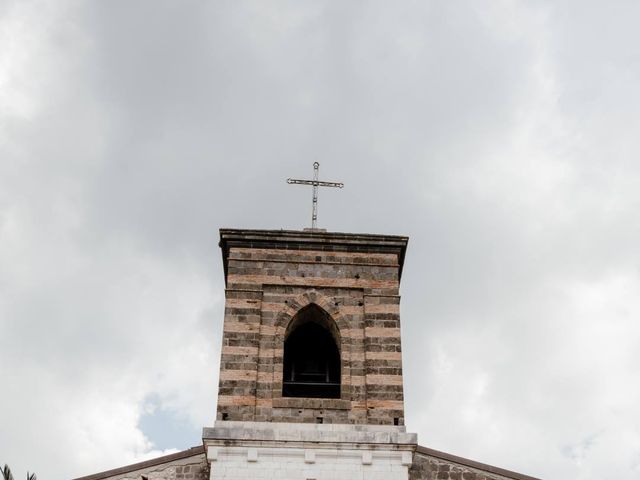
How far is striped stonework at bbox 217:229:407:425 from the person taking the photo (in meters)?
15.9

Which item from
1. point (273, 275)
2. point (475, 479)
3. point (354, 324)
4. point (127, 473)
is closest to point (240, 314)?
point (273, 275)

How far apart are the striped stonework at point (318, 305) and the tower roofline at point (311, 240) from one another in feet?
0.07

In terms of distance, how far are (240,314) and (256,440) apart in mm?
2650

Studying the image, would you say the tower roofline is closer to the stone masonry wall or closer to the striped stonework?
the striped stonework

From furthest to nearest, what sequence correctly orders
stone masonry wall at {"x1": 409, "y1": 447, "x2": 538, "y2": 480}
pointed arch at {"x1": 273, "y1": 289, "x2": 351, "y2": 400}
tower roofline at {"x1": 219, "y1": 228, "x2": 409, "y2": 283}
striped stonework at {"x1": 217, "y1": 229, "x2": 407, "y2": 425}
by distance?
tower roofline at {"x1": 219, "y1": 228, "x2": 409, "y2": 283}
pointed arch at {"x1": 273, "y1": 289, "x2": 351, "y2": 400}
striped stonework at {"x1": 217, "y1": 229, "x2": 407, "y2": 425}
stone masonry wall at {"x1": 409, "y1": 447, "x2": 538, "y2": 480}

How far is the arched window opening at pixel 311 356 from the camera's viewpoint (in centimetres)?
1709

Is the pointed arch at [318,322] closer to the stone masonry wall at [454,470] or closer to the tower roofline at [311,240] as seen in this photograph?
the tower roofline at [311,240]

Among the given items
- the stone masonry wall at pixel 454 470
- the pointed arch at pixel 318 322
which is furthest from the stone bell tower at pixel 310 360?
the stone masonry wall at pixel 454 470

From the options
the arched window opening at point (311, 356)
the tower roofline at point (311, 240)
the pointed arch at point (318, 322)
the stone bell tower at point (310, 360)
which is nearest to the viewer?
the stone bell tower at point (310, 360)

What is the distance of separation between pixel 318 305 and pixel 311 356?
4.60 ft

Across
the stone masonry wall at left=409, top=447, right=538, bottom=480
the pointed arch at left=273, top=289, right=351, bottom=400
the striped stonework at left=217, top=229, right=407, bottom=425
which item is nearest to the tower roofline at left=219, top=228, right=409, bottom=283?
the striped stonework at left=217, top=229, right=407, bottom=425

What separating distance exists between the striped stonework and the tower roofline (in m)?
0.02

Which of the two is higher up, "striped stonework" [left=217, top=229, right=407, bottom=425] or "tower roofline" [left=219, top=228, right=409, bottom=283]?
"tower roofline" [left=219, top=228, right=409, bottom=283]

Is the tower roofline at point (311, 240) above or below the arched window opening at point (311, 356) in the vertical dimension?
above
